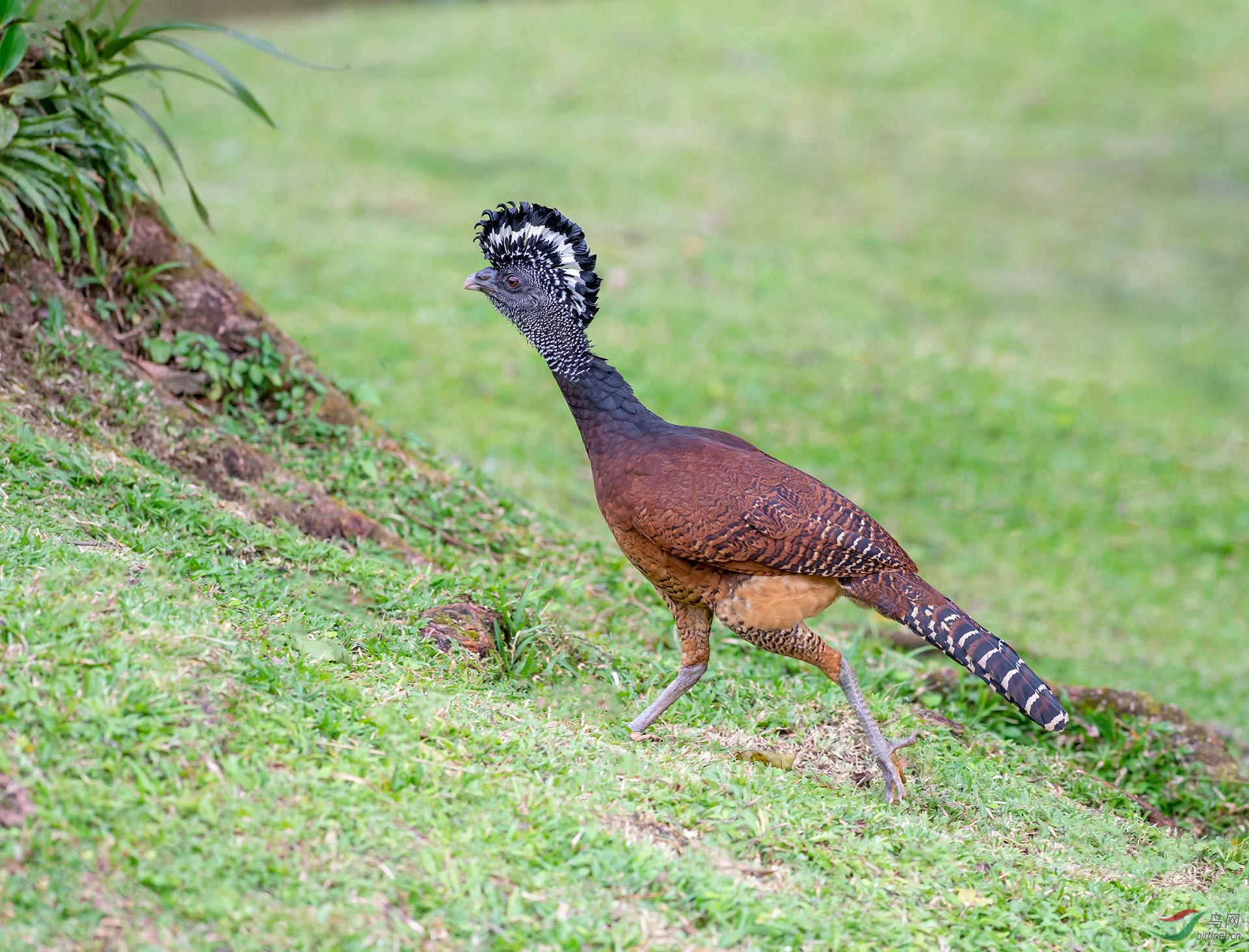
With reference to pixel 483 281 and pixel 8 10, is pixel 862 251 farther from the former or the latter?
pixel 8 10

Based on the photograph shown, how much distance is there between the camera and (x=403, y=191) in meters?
13.8

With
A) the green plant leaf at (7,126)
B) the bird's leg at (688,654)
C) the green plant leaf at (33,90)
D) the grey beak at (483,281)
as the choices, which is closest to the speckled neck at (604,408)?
the grey beak at (483,281)

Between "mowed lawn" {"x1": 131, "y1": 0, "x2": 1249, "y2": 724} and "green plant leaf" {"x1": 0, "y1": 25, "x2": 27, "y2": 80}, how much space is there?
326cm

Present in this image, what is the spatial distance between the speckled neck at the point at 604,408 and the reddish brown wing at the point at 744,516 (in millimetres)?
192

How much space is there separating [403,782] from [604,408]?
6.37ft

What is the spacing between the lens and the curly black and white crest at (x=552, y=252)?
17.3 feet

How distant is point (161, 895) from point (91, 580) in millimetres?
1287

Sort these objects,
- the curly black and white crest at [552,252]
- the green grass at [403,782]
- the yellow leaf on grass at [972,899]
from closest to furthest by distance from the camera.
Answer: the green grass at [403,782], the yellow leaf on grass at [972,899], the curly black and white crest at [552,252]

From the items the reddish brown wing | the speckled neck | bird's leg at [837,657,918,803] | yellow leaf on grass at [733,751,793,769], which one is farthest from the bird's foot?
the speckled neck

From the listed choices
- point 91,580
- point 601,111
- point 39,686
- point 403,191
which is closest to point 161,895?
point 39,686

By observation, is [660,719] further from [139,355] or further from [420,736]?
[139,355]

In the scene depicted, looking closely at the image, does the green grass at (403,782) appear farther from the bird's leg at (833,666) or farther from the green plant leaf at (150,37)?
the green plant leaf at (150,37)

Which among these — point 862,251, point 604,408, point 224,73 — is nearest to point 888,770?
point 604,408

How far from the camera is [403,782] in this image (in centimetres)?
379
